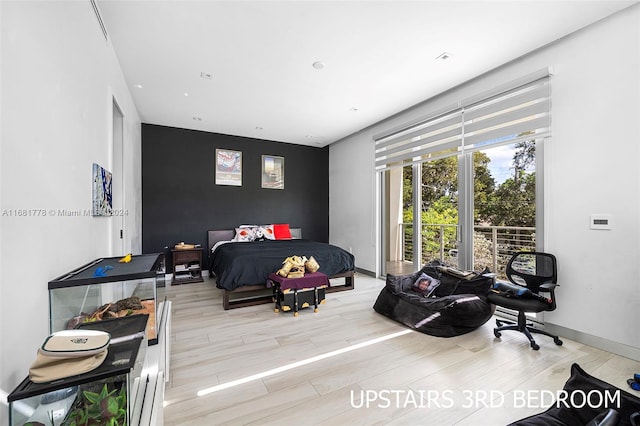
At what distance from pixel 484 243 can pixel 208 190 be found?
480 cm

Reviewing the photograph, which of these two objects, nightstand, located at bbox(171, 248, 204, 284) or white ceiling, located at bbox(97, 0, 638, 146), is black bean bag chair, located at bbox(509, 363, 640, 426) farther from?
nightstand, located at bbox(171, 248, 204, 284)

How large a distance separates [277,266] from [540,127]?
335 cm

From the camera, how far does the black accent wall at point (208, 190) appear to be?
496 centimetres

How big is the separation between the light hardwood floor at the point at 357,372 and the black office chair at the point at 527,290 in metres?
0.12

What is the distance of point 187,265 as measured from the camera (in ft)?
15.9

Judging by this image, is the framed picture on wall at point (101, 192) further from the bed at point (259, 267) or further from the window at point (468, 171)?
the window at point (468, 171)

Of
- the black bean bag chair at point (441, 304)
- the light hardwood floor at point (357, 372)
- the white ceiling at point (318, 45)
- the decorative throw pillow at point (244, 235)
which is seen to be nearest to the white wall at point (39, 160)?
the white ceiling at point (318, 45)

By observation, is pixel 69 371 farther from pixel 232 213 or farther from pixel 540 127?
pixel 232 213

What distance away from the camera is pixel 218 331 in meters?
2.79

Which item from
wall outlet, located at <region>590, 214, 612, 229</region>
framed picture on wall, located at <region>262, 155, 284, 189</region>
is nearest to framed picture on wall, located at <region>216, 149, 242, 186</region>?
framed picture on wall, located at <region>262, 155, 284, 189</region>

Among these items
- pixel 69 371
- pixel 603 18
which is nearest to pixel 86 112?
pixel 69 371

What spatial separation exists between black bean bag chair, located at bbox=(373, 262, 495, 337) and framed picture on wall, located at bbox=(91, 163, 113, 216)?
2882 millimetres

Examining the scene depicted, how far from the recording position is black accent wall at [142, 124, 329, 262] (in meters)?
4.96

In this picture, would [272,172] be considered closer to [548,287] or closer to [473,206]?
[473,206]
